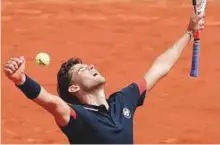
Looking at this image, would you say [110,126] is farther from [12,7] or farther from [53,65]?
[12,7]

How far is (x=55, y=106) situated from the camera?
468cm

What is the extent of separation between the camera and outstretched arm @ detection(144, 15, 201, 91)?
572 centimetres

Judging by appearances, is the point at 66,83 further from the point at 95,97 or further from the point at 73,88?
the point at 95,97

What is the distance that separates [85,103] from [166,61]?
42.7 inches

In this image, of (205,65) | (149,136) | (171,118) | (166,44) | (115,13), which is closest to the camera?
(149,136)

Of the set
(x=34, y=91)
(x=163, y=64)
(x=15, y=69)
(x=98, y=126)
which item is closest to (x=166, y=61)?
(x=163, y=64)

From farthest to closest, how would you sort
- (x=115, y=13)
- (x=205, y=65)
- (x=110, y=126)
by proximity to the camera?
(x=115, y=13), (x=205, y=65), (x=110, y=126)

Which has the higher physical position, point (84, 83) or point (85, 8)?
point (84, 83)

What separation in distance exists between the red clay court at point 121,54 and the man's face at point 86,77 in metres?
5.25

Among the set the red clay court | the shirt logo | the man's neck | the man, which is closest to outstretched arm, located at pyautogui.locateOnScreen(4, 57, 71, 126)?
the man

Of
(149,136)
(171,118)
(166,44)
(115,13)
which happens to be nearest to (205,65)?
(166,44)

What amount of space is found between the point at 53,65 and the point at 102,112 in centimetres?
961

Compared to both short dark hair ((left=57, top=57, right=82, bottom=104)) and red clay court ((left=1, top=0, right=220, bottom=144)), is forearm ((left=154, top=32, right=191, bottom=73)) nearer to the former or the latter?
short dark hair ((left=57, top=57, right=82, bottom=104))

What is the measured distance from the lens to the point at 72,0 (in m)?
22.1
